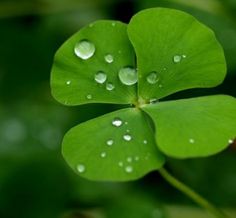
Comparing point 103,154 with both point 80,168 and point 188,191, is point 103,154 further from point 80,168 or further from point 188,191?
point 188,191

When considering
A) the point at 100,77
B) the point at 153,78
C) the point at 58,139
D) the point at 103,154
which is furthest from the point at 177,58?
the point at 58,139

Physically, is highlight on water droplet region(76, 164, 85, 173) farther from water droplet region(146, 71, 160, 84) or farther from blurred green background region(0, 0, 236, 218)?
blurred green background region(0, 0, 236, 218)

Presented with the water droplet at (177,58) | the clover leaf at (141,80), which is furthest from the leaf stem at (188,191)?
the water droplet at (177,58)

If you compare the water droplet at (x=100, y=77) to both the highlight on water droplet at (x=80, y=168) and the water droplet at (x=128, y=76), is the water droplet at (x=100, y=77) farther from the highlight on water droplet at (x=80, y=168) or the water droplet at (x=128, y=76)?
the highlight on water droplet at (x=80, y=168)

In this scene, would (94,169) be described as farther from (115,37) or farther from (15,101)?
(15,101)

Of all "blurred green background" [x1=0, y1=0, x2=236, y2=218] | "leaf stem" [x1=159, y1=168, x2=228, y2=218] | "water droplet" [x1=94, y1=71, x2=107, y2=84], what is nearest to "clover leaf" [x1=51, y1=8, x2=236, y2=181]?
"water droplet" [x1=94, y1=71, x2=107, y2=84]

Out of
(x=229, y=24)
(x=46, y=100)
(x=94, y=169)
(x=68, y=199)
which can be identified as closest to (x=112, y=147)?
(x=94, y=169)
